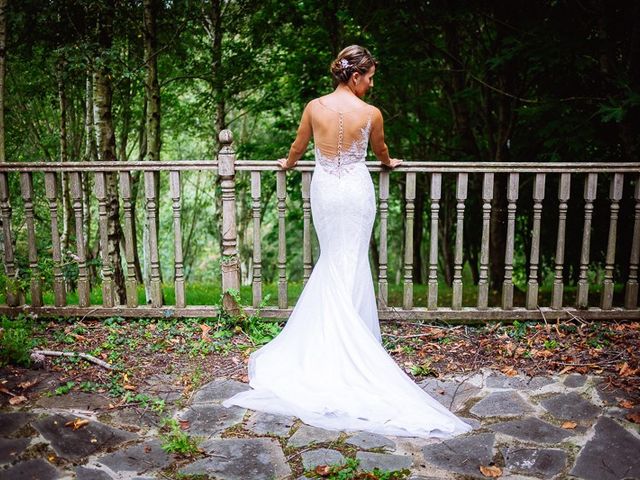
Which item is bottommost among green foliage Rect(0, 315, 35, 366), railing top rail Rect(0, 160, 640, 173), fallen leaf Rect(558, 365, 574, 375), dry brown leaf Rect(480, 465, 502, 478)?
fallen leaf Rect(558, 365, 574, 375)

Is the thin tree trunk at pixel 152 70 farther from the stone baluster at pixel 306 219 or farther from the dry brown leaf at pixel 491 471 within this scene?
the dry brown leaf at pixel 491 471

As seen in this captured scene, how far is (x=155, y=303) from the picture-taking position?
496cm

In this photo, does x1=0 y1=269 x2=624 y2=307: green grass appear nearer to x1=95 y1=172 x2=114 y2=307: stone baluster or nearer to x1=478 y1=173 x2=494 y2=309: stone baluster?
x1=95 y1=172 x2=114 y2=307: stone baluster

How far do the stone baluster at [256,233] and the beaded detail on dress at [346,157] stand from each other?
844 mm

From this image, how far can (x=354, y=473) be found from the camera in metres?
2.62

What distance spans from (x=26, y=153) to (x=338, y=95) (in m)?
12.7

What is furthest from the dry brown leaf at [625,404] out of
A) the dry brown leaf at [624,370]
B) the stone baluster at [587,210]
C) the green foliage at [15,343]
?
the green foliage at [15,343]

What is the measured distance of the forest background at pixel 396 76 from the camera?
228 inches

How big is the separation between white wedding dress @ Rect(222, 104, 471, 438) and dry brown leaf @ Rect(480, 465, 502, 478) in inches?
14.7

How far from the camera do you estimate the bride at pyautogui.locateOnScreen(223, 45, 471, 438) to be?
3.24 m

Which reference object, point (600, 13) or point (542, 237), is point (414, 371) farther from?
point (542, 237)

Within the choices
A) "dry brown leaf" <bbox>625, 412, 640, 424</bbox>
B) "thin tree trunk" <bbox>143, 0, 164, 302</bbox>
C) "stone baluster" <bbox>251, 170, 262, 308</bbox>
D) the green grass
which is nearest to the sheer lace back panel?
"stone baluster" <bbox>251, 170, 262, 308</bbox>

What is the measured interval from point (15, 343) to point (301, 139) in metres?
2.67

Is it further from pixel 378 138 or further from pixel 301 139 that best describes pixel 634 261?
pixel 301 139
